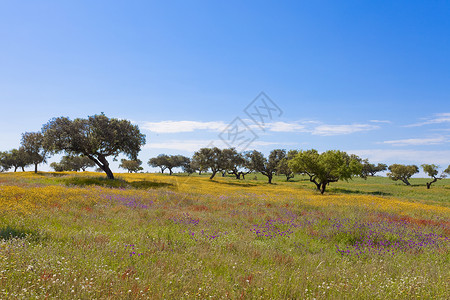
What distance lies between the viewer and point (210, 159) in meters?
61.7

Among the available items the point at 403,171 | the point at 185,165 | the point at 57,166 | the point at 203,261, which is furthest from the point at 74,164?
the point at 403,171

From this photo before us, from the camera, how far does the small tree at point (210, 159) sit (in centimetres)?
6106

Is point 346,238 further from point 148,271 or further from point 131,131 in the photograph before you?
point 131,131

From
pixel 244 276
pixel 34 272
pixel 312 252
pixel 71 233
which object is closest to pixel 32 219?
pixel 71 233

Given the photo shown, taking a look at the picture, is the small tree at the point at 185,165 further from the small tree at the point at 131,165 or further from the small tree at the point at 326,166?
the small tree at the point at 326,166

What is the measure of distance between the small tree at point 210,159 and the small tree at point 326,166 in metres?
23.5

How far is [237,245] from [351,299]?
10.7ft

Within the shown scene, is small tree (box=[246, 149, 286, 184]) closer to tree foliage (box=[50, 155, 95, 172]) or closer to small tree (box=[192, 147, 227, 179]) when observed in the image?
small tree (box=[192, 147, 227, 179])

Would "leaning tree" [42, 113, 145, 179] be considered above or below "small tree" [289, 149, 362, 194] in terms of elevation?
Result: above

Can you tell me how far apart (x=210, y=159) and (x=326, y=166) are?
30.4 meters

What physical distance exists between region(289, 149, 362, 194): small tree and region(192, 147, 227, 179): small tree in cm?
2354

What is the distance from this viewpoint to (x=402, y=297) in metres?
→ 4.37

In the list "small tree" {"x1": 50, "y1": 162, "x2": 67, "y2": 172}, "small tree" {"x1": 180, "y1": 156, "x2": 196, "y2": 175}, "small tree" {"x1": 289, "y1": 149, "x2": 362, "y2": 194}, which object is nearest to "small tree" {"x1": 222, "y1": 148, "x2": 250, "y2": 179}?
"small tree" {"x1": 289, "y1": 149, "x2": 362, "y2": 194}

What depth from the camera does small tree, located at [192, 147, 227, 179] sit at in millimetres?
61062
